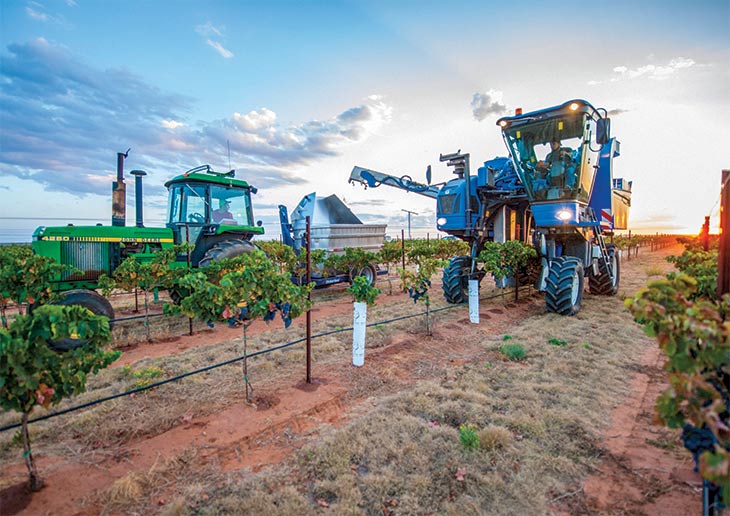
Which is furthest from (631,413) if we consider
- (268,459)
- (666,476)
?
(268,459)

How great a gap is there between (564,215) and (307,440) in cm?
675

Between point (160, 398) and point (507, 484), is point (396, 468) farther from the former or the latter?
point (160, 398)

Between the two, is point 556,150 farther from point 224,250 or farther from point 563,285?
point 224,250

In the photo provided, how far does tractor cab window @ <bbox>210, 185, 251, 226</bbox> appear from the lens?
27.6 feet

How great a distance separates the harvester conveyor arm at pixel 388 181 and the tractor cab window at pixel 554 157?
312cm

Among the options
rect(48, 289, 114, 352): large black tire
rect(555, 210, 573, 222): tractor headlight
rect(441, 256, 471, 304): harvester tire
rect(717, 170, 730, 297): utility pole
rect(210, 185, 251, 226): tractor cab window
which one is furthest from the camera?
rect(441, 256, 471, 304): harvester tire

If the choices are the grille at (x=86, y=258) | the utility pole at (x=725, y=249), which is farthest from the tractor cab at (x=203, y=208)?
the utility pole at (x=725, y=249)

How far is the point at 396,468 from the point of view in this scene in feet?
9.29

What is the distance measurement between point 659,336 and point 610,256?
1009cm

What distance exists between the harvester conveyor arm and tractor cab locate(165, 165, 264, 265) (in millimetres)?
3758

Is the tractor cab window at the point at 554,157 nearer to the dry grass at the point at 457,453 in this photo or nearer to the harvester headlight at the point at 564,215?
the harvester headlight at the point at 564,215

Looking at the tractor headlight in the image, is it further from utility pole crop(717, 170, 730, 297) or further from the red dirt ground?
utility pole crop(717, 170, 730, 297)

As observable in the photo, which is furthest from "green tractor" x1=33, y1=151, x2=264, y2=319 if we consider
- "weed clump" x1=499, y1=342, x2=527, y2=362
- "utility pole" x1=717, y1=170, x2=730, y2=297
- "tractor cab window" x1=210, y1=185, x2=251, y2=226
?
"utility pole" x1=717, y1=170, x2=730, y2=297

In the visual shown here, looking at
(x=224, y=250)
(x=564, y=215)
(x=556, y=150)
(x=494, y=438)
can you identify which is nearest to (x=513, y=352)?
(x=494, y=438)
